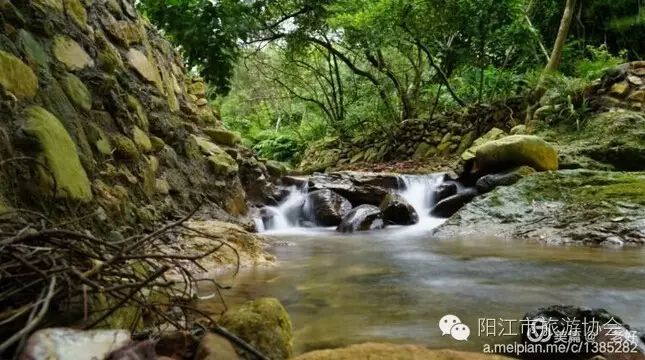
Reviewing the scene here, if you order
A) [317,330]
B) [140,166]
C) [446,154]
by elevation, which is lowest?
[317,330]

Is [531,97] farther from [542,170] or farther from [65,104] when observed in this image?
[65,104]

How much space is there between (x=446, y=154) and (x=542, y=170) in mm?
4844

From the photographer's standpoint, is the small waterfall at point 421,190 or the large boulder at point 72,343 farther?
the small waterfall at point 421,190

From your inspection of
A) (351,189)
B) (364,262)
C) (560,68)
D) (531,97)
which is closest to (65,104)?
(364,262)

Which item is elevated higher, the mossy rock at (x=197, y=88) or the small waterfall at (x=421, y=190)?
the mossy rock at (x=197, y=88)

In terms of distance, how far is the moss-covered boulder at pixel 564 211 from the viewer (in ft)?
17.4

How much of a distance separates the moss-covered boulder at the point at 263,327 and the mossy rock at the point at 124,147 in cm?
260

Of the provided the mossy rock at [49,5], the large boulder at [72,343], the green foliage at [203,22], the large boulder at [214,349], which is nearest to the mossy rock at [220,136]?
the green foliage at [203,22]

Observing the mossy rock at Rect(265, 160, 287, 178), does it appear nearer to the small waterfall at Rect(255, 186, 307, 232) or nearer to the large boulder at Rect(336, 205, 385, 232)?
the small waterfall at Rect(255, 186, 307, 232)

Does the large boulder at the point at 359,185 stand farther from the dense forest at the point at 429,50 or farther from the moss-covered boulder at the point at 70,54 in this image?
the moss-covered boulder at the point at 70,54

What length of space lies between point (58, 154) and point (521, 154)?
6.59 meters

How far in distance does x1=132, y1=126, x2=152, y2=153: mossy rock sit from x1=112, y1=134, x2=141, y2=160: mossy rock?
0.14 metres

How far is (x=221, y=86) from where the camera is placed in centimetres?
673

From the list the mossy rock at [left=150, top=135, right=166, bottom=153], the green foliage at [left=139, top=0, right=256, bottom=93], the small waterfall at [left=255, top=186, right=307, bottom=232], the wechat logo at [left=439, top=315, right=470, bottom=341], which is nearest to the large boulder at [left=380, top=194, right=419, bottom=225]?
the small waterfall at [left=255, top=186, right=307, bottom=232]
